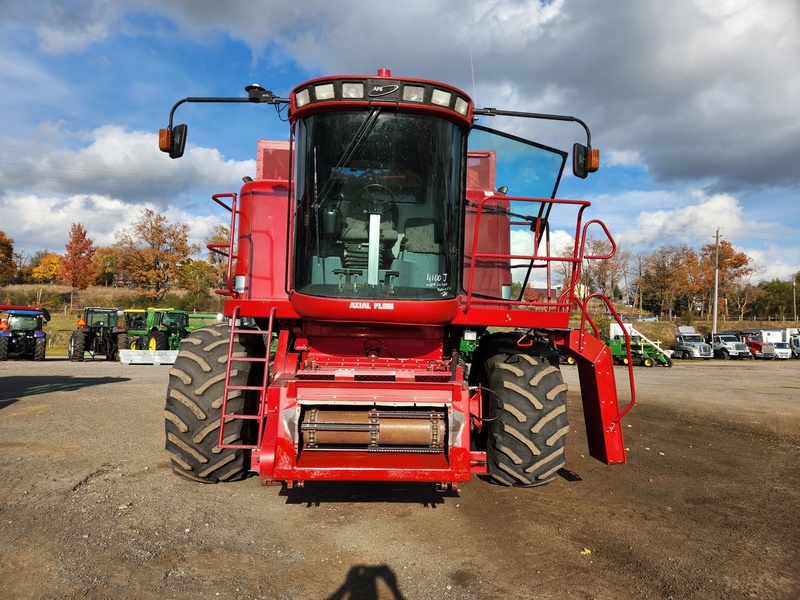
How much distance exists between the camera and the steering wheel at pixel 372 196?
4859mm

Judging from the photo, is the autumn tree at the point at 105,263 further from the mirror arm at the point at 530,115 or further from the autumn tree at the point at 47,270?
the mirror arm at the point at 530,115

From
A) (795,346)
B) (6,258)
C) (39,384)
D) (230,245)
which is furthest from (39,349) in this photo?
(795,346)

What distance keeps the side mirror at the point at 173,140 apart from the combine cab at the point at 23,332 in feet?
76.3

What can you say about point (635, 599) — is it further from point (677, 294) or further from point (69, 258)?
point (677, 294)

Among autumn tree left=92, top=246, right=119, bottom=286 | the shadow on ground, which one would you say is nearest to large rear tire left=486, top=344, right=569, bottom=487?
the shadow on ground

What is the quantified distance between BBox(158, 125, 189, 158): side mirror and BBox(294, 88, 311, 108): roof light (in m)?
1.27

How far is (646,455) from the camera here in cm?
790

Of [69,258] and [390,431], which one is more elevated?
[69,258]

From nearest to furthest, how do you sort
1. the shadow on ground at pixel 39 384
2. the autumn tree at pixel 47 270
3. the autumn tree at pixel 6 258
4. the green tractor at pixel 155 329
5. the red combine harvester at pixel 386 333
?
the red combine harvester at pixel 386 333
the shadow on ground at pixel 39 384
the green tractor at pixel 155 329
the autumn tree at pixel 6 258
the autumn tree at pixel 47 270

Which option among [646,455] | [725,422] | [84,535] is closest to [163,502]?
[84,535]

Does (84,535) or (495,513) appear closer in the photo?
(84,535)

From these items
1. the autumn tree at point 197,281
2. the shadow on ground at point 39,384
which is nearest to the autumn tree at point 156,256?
the autumn tree at point 197,281

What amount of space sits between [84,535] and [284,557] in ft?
5.22

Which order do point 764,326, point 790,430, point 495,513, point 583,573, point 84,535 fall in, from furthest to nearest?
point 764,326
point 790,430
point 495,513
point 84,535
point 583,573
